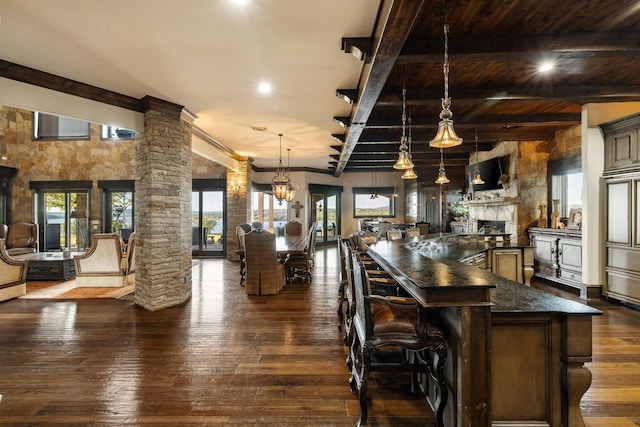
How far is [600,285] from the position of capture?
15.0 ft

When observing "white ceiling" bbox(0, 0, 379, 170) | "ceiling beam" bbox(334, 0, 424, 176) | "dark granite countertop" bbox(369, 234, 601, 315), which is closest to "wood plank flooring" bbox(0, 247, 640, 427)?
"dark granite countertop" bbox(369, 234, 601, 315)

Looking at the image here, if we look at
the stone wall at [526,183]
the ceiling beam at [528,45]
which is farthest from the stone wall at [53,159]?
the stone wall at [526,183]

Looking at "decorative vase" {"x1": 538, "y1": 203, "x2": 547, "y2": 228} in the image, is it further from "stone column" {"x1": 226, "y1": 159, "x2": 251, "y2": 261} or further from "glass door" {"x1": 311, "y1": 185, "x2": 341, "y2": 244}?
"stone column" {"x1": 226, "y1": 159, "x2": 251, "y2": 261}

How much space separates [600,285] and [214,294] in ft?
20.3

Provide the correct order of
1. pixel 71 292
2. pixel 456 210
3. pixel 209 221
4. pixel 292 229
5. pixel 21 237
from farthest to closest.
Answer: pixel 456 210 < pixel 209 221 < pixel 292 229 < pixel 21 237 < pixel 71 292

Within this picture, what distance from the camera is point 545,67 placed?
3434mm

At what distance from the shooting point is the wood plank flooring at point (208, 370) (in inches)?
81.8

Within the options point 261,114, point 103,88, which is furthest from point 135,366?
point 261,114

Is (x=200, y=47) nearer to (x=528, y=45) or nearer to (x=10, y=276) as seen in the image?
(x=528, y=45)

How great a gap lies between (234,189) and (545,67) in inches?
294

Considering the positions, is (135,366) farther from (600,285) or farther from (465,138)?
(465,138)

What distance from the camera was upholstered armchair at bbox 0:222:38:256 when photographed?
25.5 feet

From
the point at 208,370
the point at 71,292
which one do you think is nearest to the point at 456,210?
the point at 208,370

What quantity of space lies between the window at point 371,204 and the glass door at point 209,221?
17.4 ft
